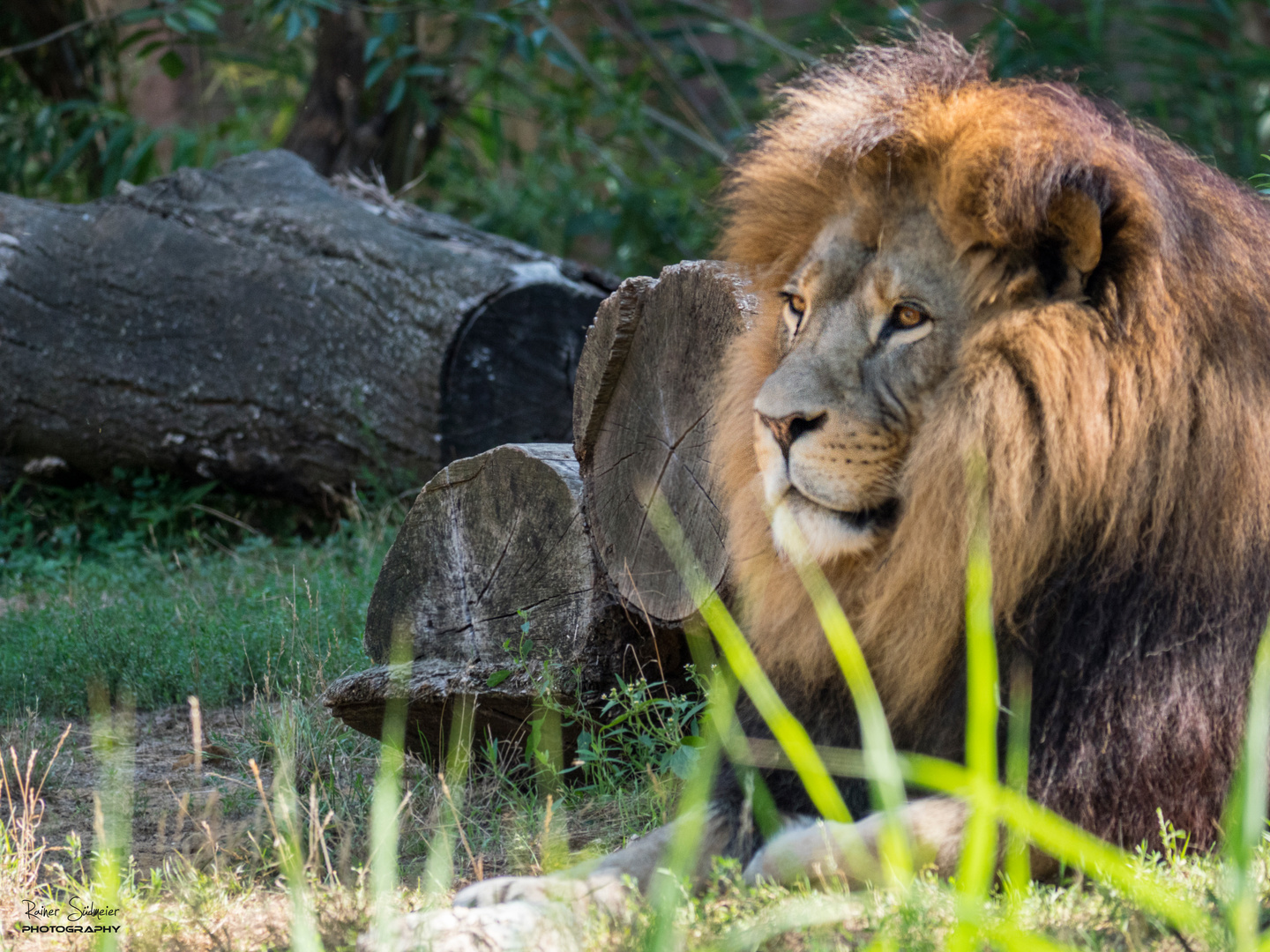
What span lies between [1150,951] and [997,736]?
41cm

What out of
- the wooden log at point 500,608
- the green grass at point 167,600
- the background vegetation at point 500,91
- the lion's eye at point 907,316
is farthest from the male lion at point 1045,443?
the background vegetation at point 500,91

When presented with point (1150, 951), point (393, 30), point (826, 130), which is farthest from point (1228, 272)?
point (393, 30)

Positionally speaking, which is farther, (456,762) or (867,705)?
(456,762)

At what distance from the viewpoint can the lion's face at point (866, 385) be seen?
2.09m

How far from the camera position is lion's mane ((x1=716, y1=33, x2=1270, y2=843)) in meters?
2.00

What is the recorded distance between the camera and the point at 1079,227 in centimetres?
200

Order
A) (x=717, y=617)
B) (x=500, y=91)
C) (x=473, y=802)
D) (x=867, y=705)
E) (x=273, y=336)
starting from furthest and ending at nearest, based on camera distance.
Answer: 1. (x=500, y=91)
2. (x=273, y=336)
3. (x=473, y=802)
4. (x=717, y=617)
5. (x=867, y=705)

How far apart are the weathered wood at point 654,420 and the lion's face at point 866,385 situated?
0.70 metres

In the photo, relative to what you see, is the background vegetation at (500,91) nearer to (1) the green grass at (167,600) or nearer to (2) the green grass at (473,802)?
(1) the green grass at (167,600)

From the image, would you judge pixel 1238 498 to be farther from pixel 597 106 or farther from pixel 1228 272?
pixel 597 106

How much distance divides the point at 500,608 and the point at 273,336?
305 centimetres

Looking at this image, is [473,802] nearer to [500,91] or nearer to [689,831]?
[689,831]

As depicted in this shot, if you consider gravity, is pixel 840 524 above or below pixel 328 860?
above

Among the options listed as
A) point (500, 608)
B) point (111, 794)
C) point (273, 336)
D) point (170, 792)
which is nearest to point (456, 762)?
point (500, 608)
